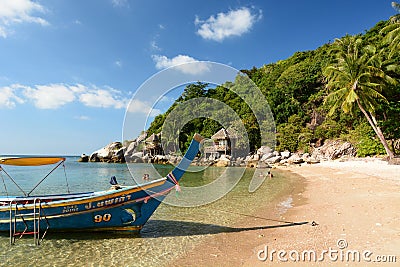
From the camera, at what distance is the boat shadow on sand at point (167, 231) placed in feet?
24.1

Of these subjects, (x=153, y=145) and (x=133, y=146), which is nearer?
(x=153, y=145)

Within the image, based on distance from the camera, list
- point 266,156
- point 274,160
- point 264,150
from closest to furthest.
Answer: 1. point 274,160
2. point 266,156
3. point 264,150

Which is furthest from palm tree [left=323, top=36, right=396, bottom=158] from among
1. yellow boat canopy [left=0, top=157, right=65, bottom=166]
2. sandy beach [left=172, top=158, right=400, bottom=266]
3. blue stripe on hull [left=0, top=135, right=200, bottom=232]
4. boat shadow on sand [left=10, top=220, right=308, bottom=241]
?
yellow boat canopy [left=0, top=157, right=65, bottom=166]

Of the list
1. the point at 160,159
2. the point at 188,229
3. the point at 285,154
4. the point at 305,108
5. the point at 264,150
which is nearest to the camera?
the point at 188,229

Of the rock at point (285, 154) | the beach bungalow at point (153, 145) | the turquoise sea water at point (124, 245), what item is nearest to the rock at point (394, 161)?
the turquoise sea water at point (124, 245)

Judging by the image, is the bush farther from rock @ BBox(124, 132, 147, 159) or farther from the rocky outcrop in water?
the rocky outcrop in water

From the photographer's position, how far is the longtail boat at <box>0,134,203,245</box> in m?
7.02

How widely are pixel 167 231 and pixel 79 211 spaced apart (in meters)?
2.79

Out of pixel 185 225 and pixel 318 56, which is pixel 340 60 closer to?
pixel 185 225

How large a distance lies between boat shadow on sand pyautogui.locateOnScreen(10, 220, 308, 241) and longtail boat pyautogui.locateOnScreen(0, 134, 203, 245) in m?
0.22

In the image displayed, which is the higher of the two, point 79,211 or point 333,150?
point 333,150

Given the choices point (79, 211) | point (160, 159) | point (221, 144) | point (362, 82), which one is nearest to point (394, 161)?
point (362, 82)

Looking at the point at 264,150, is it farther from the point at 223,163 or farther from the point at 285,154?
the point at 223,163

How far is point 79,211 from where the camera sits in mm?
7078
